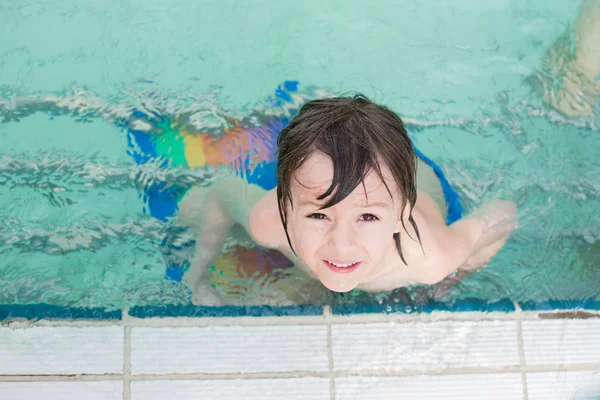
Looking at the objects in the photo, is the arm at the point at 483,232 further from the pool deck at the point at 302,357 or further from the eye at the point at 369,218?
the eye at the point at 369,218

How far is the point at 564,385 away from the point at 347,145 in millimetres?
1331

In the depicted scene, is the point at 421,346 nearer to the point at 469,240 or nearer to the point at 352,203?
the point at 469,240

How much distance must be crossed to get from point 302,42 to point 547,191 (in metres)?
1.21

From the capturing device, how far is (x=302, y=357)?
2.21m

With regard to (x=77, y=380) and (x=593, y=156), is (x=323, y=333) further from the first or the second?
(x=593, y=156)

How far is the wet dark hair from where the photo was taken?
5.13 ft

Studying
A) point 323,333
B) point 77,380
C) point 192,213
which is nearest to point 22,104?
point 192,213

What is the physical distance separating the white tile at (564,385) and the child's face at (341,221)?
94 cm

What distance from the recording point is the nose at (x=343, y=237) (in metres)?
1.62

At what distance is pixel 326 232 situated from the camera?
1.65 meters

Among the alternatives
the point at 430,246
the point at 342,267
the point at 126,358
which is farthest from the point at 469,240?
the point at 126,358

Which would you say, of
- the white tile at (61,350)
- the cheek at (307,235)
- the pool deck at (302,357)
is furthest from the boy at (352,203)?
the white tile at (61,350)

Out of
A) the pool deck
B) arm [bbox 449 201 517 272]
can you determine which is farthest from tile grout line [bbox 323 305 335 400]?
arm [bbox 449 201 517 272]

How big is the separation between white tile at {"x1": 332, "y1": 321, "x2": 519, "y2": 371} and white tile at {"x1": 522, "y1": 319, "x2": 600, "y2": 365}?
0.21 ft
